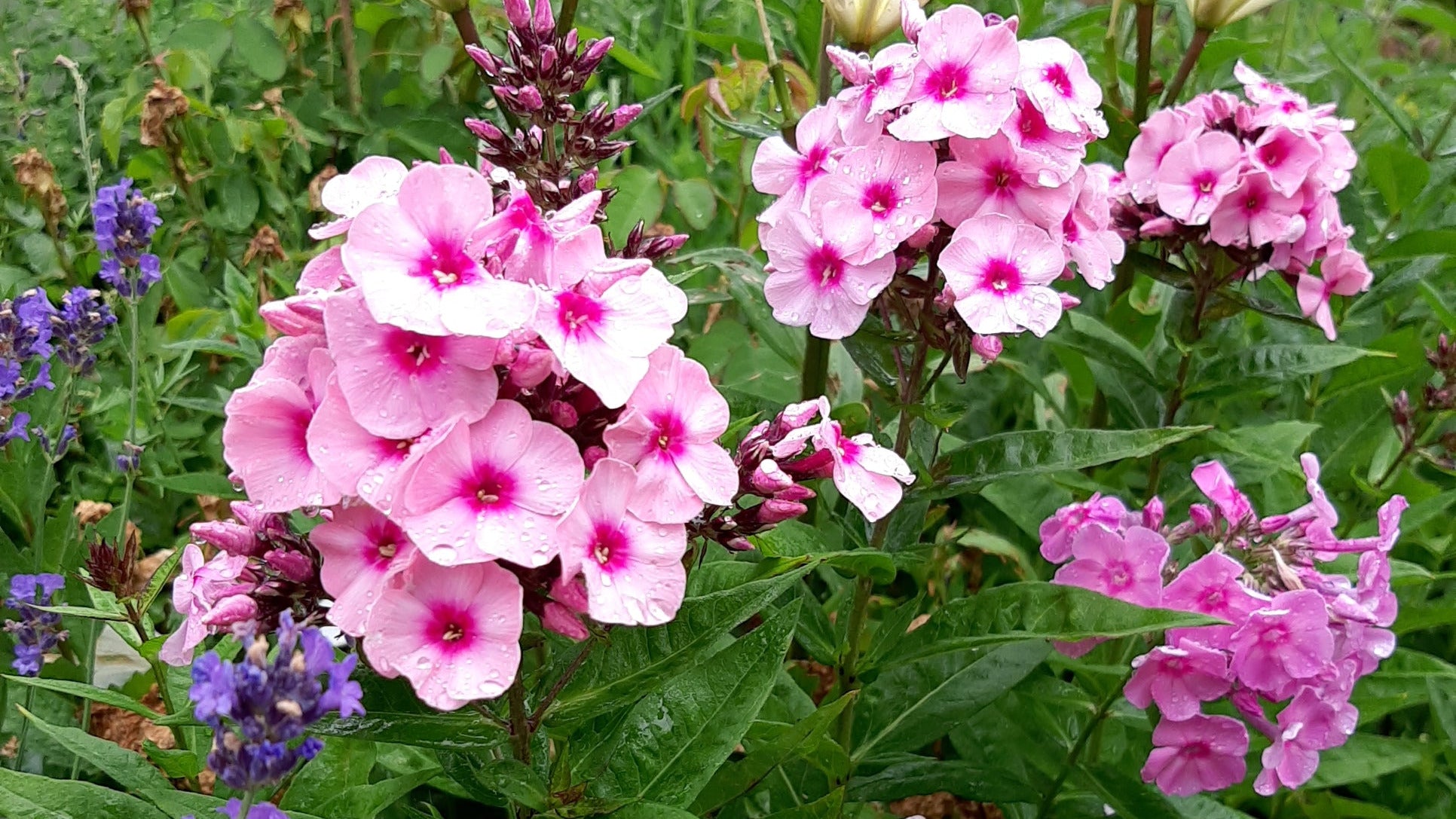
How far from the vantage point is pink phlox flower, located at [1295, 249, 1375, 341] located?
1850 mm

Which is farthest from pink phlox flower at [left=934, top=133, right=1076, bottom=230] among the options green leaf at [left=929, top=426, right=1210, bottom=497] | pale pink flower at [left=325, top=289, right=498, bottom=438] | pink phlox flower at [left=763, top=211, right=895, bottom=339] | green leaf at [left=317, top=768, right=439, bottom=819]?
green leaf at [left=317, top=768, right=439, bottom=819]

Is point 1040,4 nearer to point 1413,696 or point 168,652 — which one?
point 1413,696

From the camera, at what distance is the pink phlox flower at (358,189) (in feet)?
3.47

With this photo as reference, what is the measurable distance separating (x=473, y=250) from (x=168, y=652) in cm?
54

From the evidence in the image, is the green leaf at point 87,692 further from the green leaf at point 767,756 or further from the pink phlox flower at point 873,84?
the pink phlox flower at point 873,84

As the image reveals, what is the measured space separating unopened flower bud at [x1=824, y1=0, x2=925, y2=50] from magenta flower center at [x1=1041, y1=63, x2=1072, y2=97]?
1.37 feet

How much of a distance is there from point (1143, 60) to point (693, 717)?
1.41 meters

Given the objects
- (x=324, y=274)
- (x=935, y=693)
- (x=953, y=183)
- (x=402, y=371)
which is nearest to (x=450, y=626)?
(x=402, y=371)

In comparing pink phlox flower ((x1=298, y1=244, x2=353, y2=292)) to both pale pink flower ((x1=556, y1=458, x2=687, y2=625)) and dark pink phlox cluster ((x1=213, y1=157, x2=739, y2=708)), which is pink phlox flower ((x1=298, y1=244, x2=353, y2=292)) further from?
pale pink flower ((x1=556, y1=458, x2=687, y2=625))

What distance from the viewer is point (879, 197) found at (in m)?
1.34

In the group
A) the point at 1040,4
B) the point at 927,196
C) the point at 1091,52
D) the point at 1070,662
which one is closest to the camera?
the point at 927,196

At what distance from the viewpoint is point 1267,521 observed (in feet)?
5.07

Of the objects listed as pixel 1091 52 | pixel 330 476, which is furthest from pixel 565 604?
pixel 1091 52

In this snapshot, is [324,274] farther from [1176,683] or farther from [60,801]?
[1176,683]
